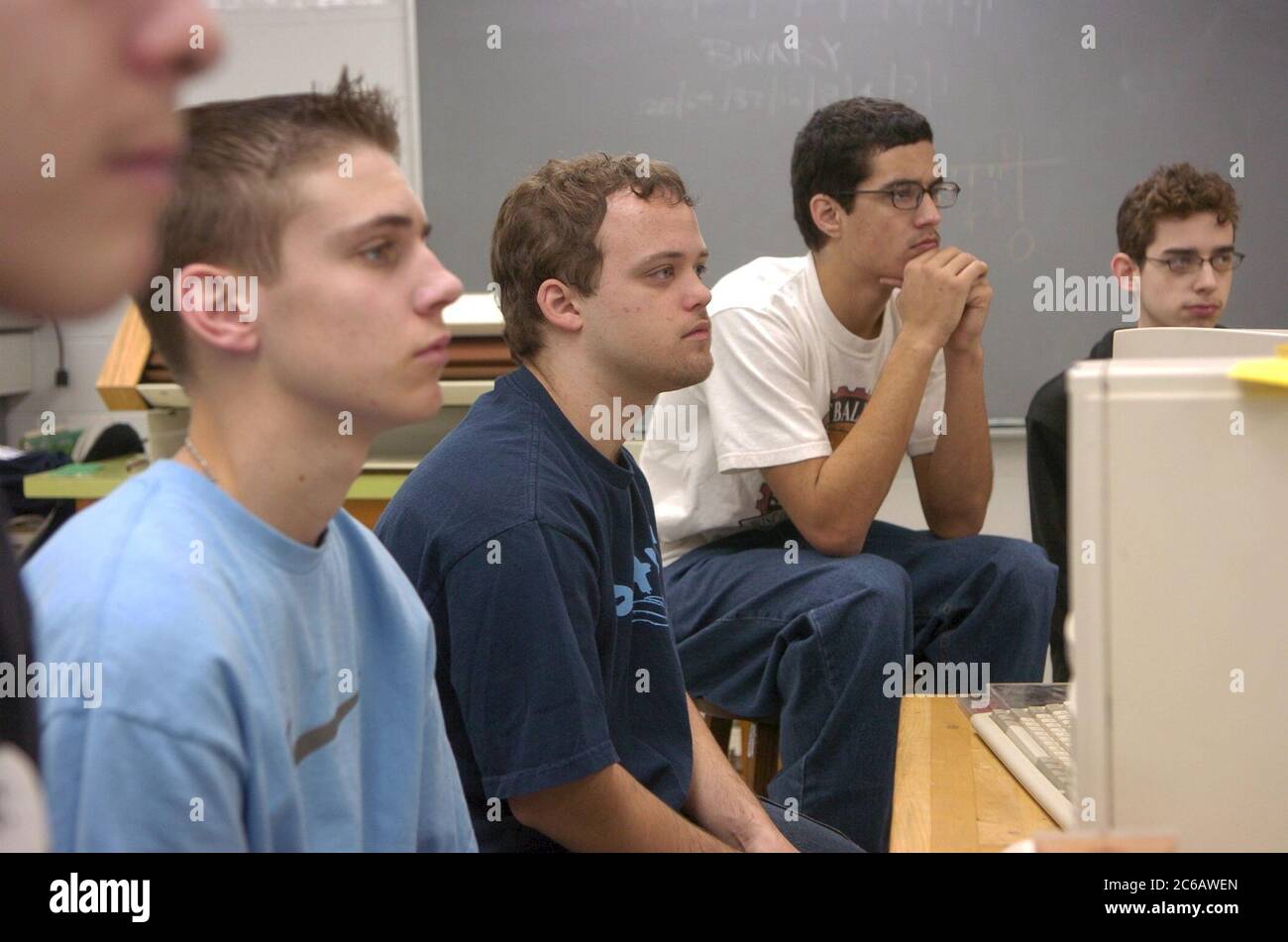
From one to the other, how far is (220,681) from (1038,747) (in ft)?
2.65

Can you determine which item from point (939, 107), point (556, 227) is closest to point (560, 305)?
point (556, 227)

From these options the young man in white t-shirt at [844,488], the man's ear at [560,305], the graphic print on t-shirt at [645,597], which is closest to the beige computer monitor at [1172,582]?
the graphic print on t-shirt at [645,597]

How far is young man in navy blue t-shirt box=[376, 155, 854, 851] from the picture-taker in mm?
1011

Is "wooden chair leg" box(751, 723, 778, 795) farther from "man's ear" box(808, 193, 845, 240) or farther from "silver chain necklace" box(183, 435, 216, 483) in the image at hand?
"silver chain necklace" box(183, 435, 216, 483)

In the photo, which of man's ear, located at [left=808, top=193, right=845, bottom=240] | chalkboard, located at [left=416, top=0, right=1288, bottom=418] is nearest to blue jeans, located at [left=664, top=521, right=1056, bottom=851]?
man's ear, located at [left=808, top=193, right=845, bottom=240]

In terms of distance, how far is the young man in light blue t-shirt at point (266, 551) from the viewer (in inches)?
23.2

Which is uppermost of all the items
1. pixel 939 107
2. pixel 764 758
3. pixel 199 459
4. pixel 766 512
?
pixel 939 107

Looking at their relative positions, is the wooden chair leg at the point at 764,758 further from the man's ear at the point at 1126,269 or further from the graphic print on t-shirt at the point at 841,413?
the man's ear at the point at 1126,269

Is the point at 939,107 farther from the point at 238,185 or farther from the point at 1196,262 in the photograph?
the point at 238,185

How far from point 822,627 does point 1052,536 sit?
0.74 m

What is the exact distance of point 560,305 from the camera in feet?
4.25

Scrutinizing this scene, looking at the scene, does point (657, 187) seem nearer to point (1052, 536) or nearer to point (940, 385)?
point (940, 385)
